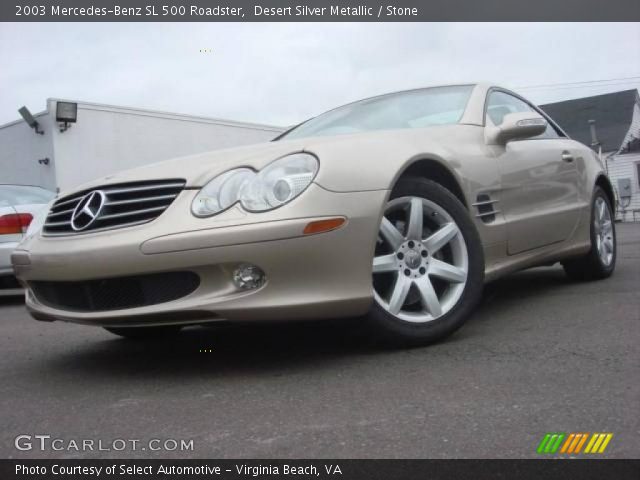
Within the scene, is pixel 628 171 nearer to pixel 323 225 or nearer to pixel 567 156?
pixel 567 156

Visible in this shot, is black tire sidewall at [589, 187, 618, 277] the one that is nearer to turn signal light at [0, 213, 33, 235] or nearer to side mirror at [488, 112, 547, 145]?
side mirror at [488, 112, 547, 145]

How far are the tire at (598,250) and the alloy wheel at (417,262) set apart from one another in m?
1.97

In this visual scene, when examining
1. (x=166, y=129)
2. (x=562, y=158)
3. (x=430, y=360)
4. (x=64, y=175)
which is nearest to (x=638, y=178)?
(x=166, y=129)

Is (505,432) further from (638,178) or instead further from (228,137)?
(638,178)

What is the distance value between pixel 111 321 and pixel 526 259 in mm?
2353

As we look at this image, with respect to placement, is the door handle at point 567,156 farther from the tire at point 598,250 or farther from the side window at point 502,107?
the tire at point 598,250

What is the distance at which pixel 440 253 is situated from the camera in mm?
3244

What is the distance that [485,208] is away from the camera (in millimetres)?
3584

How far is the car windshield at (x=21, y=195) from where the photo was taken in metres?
6.32

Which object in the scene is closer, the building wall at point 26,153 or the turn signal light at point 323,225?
the turn signal light at point 323,225

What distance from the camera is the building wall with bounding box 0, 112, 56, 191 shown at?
1354cm

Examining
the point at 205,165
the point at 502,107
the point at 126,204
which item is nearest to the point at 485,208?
the point at 502,107

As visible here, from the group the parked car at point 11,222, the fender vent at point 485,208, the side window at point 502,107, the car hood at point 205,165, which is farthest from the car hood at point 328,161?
the parked car at point 11,222

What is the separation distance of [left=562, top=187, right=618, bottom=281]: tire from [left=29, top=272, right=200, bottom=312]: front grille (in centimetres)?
307
